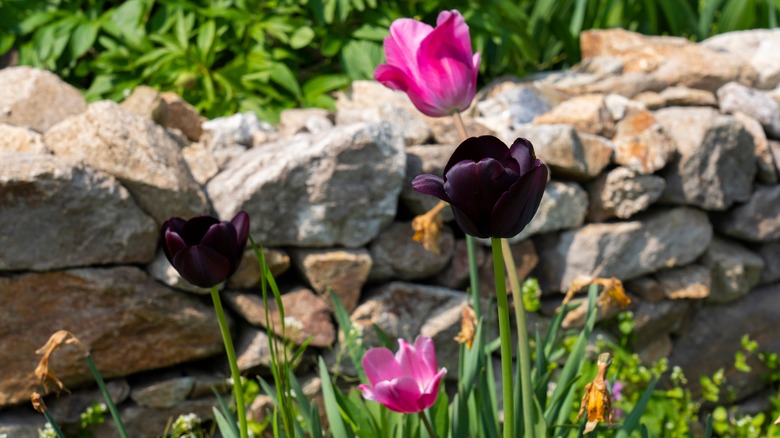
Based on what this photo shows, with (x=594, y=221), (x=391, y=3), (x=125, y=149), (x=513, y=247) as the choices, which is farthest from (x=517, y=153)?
(x=391, y=3)

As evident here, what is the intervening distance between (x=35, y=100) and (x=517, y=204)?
6.35ft

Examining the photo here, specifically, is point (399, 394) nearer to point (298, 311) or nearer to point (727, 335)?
point (298, 311)

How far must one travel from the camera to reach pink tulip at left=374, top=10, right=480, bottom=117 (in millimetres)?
1239

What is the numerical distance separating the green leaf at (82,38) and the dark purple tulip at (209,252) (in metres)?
2.05

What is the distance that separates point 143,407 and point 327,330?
0.51m

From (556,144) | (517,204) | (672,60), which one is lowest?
(672,60)

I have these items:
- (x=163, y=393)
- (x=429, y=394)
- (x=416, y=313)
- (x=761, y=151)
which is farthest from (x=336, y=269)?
(x=761, y=151)

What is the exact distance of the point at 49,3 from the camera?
3162mm

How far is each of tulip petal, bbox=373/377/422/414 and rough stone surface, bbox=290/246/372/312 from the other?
3.98 feet

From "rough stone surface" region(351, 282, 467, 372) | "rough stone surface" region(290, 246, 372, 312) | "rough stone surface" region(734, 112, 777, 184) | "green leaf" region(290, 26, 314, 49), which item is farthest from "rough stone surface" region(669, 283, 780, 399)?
"green leaf" region(290, 26, 314, 49)

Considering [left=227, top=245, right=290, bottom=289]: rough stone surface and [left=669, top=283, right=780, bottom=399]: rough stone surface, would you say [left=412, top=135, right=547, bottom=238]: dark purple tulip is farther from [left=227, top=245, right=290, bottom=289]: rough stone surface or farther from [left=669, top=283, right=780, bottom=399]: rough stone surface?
[left=669, top=283, right=780, bottom=399]: rough stone surface

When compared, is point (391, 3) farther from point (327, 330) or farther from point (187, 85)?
point (327, 330)

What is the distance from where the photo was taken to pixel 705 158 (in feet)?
9.34

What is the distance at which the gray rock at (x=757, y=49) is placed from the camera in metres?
3.46
